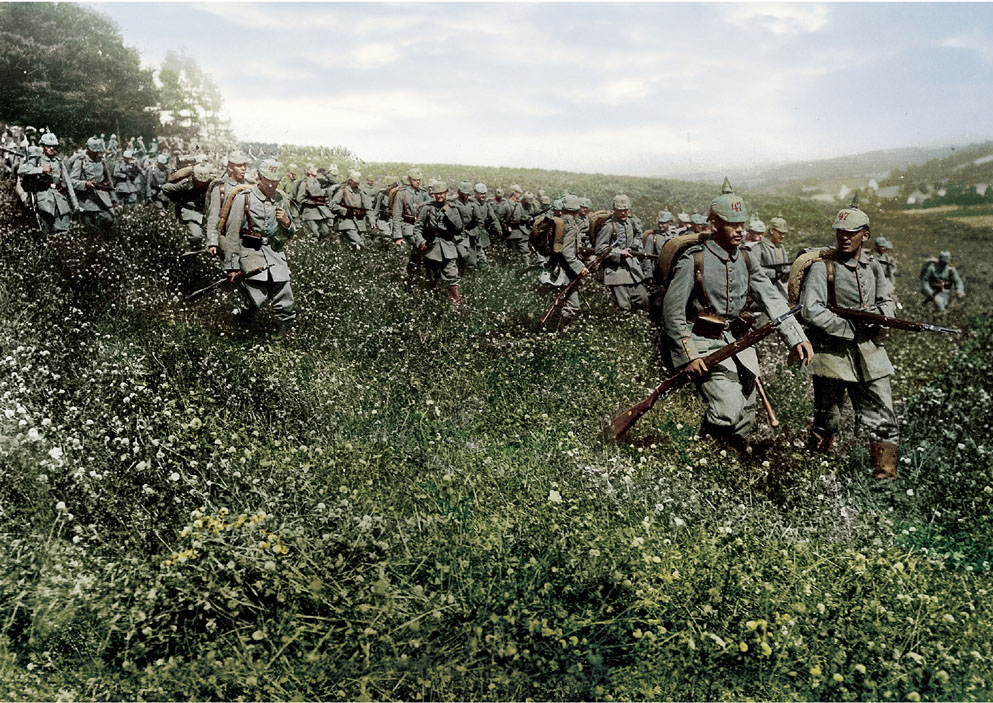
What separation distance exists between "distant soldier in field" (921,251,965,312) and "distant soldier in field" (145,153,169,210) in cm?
1370

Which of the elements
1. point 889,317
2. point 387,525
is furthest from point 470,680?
point 889,317

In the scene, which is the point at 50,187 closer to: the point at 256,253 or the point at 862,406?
the point at 256,253

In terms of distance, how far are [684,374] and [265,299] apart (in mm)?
5173

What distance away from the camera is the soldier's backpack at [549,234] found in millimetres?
12812

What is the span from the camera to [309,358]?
8617mm

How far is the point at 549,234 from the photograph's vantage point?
12922mm

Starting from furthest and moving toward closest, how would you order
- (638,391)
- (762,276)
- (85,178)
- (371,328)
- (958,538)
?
(85,178)
(371,328)
(638,391)
(762,276)
(958,538)

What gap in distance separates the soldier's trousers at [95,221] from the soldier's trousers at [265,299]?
8.63 feet

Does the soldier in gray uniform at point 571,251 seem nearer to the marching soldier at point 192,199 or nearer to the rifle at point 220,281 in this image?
the rifle at point 220,281

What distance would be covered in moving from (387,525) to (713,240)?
3.68m

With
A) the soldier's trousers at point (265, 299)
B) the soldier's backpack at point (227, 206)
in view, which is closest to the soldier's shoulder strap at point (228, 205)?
the soldier's backpack at point (227, 206)

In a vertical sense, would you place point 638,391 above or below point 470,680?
above

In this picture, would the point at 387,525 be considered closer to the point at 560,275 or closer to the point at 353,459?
the point at 353,459

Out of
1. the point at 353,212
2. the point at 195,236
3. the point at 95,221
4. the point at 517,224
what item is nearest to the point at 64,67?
the point at 195,236
